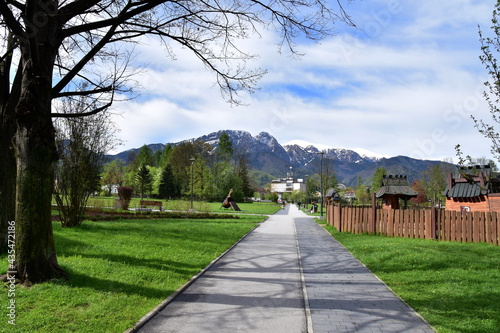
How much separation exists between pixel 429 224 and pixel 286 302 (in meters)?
10.5

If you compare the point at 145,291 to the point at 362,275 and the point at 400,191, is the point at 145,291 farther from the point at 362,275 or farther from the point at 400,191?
the point at 400,191

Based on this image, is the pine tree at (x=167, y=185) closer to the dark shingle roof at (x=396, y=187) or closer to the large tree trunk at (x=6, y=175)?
the dark shingle roof at (x=396, y=187)

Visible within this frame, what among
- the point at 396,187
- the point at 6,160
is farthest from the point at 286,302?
the point at 396,187

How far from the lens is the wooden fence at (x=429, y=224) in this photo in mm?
12805

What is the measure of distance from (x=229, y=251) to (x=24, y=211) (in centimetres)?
655

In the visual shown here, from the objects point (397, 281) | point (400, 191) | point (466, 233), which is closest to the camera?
point (397, 281)

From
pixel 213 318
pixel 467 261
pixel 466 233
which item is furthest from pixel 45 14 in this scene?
pixel 466 233

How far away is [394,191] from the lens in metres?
22.7

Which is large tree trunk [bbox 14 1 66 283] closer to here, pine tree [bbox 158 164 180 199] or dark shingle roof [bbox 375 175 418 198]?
dark shingle roof [bbox 375 175 418 198]

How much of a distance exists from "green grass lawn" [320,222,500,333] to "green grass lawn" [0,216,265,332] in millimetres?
4288

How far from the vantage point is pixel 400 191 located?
22.5 m

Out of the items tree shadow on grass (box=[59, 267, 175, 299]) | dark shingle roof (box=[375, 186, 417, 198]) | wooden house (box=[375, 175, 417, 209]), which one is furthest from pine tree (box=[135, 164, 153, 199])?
tree shadow on grass (box=[59, 267, 175, 299])

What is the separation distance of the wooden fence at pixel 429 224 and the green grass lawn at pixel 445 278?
871mm

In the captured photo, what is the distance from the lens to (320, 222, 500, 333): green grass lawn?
507cm
